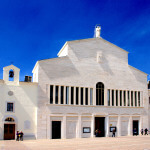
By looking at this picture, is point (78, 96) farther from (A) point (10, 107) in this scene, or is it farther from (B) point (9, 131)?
(B) point (9, 131)

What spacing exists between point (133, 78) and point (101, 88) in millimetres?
6441

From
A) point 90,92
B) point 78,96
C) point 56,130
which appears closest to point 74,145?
point 56,130

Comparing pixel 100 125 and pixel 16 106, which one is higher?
pixel 16 106

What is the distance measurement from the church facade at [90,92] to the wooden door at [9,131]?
341 cm

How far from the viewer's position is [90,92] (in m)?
39.9

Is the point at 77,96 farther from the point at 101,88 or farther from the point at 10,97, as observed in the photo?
the point at 10,97

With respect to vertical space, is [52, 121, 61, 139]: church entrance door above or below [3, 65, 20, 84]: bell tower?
below

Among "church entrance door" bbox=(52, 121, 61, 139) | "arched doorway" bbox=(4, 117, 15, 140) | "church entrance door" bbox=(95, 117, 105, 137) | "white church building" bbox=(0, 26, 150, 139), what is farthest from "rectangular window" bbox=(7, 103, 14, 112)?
"church entrance door" bbox=(95, 117, 105, 137)

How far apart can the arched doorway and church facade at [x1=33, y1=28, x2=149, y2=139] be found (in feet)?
11.3

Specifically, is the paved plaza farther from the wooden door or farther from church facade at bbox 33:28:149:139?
church facade at bbox 33:28:149:139

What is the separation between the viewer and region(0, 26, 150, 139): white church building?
35.6 metres

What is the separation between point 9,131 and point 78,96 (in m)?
11.1

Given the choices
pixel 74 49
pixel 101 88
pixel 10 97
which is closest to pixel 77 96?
pixel 101 88

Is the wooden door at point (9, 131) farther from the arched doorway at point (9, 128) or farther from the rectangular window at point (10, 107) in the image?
the rectangular window at point (10, 107)
